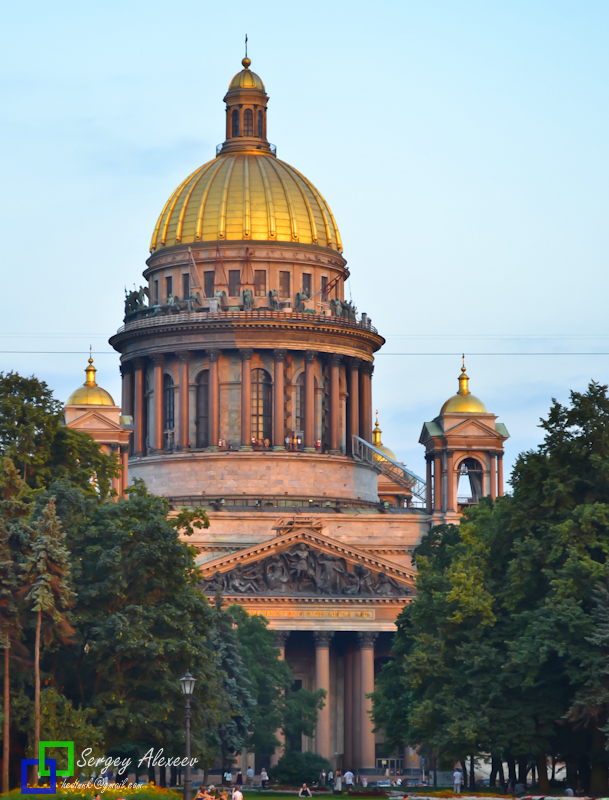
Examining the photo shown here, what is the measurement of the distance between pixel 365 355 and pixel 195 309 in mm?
12258

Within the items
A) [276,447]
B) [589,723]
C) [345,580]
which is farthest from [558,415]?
[276,447]

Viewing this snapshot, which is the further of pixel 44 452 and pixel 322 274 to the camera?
pixel 322 274

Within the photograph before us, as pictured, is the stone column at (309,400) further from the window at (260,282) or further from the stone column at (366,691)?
the stone column at (366,691)

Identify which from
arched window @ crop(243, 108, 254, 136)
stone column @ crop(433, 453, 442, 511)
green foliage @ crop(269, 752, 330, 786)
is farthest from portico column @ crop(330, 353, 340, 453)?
green foliage @ crop(269, 752, 330, 786)

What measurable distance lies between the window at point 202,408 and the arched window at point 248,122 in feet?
55.9

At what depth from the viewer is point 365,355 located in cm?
14662

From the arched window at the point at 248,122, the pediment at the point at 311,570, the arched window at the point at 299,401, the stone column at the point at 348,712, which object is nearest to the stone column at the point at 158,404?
the arched window at the point at 299,401

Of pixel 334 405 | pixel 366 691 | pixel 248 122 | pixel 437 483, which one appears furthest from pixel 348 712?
pixel 248 122

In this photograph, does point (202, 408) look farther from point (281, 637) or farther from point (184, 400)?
point (281, 637)

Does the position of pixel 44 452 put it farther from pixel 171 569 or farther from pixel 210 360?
pixel 210 360

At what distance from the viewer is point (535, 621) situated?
77750 mm

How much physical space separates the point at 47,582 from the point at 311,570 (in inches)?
2091

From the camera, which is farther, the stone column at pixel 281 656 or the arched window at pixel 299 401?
the arched window at pixel 299 401

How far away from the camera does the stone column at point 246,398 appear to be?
140000mm
